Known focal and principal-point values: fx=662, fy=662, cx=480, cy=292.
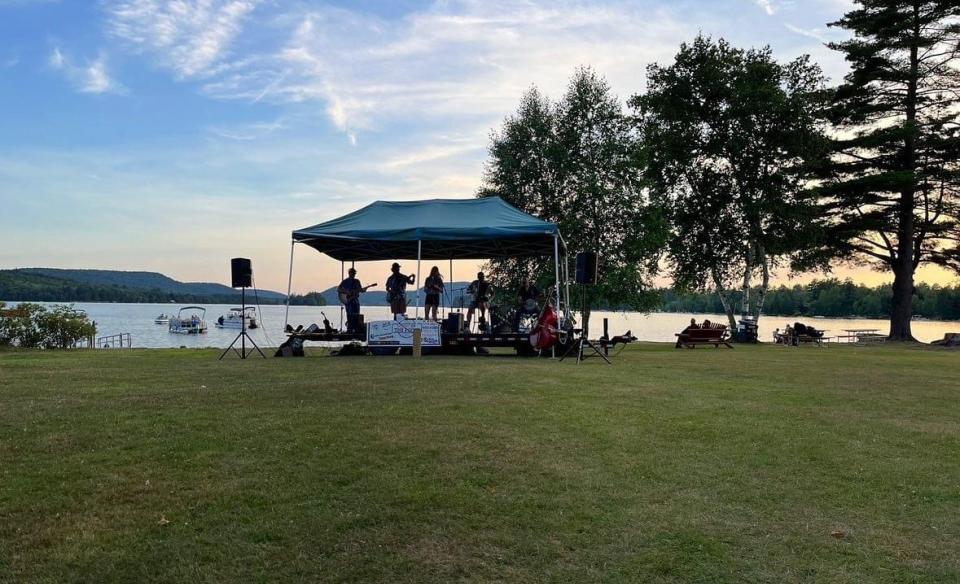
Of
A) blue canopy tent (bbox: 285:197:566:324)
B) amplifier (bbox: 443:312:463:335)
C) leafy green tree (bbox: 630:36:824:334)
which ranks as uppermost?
leafy green tree (bbox: 630:36:824:334)

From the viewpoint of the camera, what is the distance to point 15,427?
5.60 meters

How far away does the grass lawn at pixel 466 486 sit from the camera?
3445mm

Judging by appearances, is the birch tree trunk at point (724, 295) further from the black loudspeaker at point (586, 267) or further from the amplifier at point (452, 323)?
the black loudspeaker at point (586, 267)

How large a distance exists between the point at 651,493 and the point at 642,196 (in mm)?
21227

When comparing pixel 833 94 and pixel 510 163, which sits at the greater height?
pixel 833 94

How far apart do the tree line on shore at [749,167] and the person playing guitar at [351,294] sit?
29.3ft

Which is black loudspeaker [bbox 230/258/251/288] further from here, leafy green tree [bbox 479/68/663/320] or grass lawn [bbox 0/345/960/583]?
leafy green tree [bbox 479/68/663/320]

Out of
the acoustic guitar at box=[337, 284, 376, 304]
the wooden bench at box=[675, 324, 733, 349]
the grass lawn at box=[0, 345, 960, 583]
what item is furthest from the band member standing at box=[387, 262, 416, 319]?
the wooden bench at box=[675, 324, 733, 349]

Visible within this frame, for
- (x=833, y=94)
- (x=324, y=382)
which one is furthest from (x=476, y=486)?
(x=833, y=94)

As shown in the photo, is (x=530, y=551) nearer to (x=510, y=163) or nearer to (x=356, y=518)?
(x=356, y=518)

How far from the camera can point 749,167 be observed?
24297mm

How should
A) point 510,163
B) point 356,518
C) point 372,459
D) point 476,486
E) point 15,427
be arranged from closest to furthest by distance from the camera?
1. point 356,518
2. point 476,486
3. point 372,459
4. point 15,427
5. point 510,163

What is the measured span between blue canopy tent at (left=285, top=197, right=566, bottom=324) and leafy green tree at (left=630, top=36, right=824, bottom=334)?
1034 centimetres

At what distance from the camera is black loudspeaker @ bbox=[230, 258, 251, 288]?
13.5 meters
